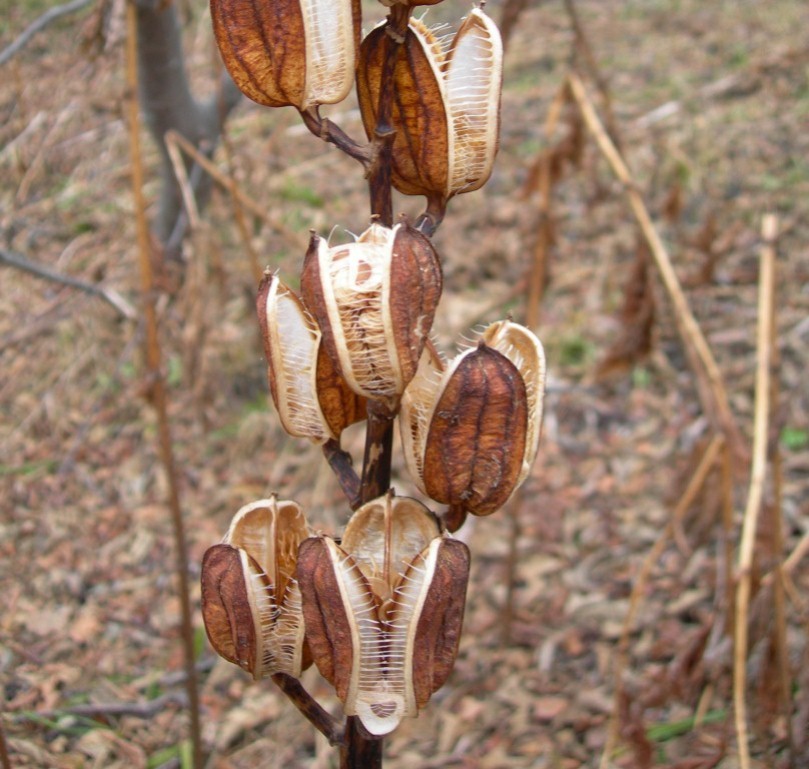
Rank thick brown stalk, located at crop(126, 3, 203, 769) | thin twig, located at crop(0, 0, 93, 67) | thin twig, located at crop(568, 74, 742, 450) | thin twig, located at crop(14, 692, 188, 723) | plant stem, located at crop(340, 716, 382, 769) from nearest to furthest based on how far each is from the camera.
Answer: plant stem, located at crop(340, 716, 382, 769) < thick brown stalk, located at crop(126, 3, 203, 769) < thin twig, located at crop(568, 74, 742, 450) < thin twig, located at crop(14, 692, 188, 723) < thin twig, located at crop(0, 0, 93, 67)

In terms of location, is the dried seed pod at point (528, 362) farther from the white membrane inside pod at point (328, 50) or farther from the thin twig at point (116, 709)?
the thin twig at point (116, 709)

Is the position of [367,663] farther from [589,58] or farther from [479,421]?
[589,58]

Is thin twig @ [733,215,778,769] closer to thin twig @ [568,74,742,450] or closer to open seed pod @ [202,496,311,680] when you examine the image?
thin twig @ [568,74,742,450]

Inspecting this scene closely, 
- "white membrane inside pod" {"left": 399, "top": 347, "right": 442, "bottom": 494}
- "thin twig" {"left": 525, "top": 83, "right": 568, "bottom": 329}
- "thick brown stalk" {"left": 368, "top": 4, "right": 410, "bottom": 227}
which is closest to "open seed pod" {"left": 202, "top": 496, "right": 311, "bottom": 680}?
"white membrane inside pod" {"left": 399, "top": 347, "right": 442, "bottom": 494}

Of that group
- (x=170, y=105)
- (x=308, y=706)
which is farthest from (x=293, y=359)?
(x=170, y=105)

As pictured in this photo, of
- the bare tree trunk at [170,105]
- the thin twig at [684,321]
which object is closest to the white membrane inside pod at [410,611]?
the thin twig at [684,321]
